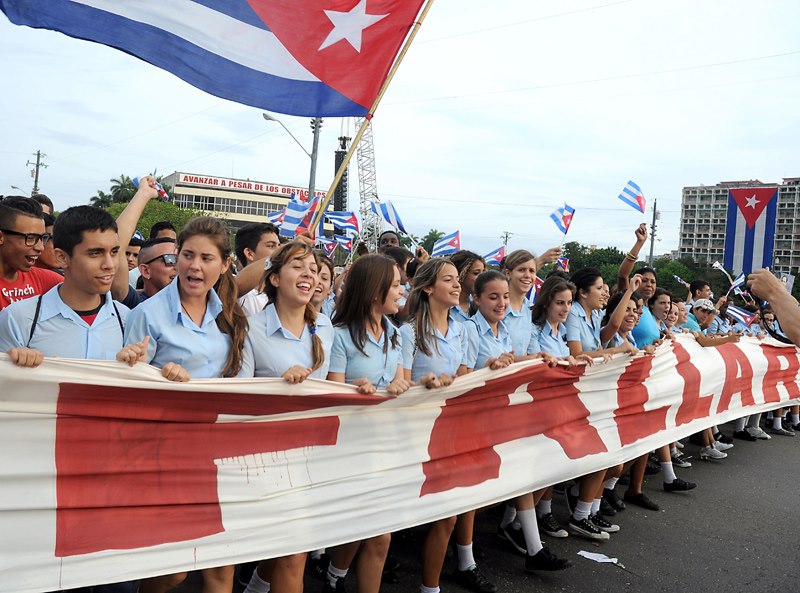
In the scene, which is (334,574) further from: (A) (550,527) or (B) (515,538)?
(A) (550,527)

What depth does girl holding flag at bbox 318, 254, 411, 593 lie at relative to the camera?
362 cm

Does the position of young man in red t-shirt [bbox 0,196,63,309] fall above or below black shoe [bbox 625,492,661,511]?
above

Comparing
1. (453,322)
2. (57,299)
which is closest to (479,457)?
(453,322)

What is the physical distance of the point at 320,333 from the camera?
3.53 metres

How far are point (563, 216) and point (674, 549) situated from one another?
6.02 m

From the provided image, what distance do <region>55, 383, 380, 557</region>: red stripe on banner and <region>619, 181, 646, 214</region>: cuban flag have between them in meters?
6.54

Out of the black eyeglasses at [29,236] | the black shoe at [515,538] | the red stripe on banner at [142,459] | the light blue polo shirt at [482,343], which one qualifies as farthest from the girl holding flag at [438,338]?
the black eyeglasses at [29,236]

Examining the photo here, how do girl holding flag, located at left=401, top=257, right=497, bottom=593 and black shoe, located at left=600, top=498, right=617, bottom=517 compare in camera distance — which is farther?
black shoe, located at left=600, top=498, right=617, bottom=517

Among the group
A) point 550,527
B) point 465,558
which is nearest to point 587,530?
point 550,527

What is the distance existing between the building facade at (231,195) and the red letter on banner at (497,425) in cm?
9162

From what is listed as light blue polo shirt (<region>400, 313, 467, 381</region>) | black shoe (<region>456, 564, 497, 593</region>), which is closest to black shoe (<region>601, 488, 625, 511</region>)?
black shoe (<region>456, 564, 497, 593</region>)

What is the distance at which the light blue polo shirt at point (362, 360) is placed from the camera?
12.2 ft

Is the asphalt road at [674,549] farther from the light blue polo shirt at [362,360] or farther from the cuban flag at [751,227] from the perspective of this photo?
the cuban flag at [751,227]

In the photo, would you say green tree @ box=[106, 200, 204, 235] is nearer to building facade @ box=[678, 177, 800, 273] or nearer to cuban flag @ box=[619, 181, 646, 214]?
cuban flag @ box=[619, 181, 646, 214]
